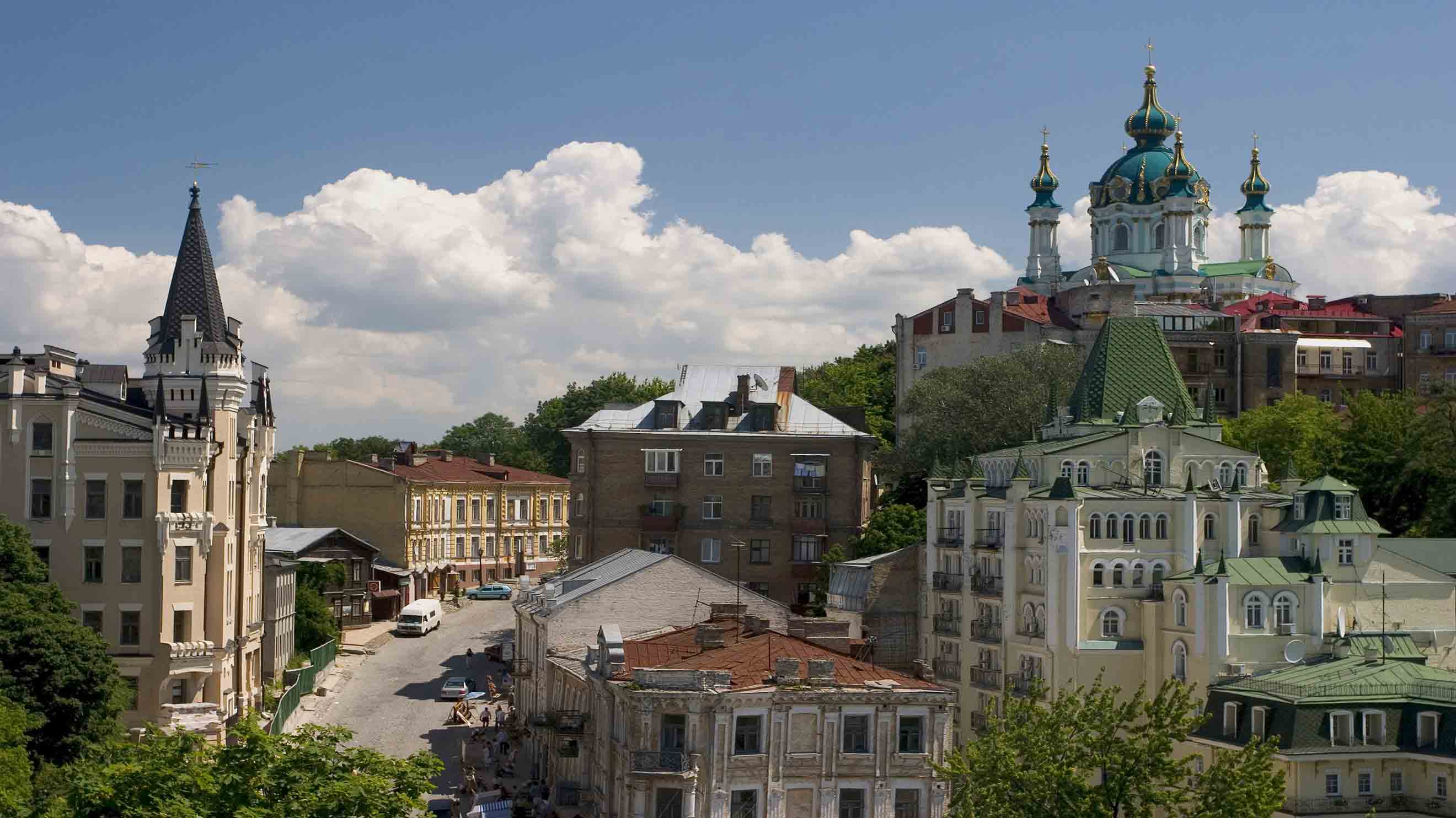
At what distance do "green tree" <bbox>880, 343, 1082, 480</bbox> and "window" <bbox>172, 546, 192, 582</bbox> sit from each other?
4089 cm

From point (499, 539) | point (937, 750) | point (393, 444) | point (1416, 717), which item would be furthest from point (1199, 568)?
point (393, 444)

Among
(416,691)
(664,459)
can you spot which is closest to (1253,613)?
(664,459)

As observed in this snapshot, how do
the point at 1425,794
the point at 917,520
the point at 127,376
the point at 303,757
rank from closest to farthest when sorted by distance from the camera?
the point at 303,757, the point at 1425,794, the point at 127,376, the point at 917,520

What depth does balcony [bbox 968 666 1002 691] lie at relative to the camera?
74.1 m

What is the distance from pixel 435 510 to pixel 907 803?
77.8m

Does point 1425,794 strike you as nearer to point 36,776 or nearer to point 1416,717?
point 1416,717

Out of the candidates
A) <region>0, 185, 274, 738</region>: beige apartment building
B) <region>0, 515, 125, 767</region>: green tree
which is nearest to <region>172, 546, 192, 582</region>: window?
<region>0, 185, 274, 738</region>: beige apartment building

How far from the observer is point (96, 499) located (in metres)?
70.6

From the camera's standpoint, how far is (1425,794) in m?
59.2

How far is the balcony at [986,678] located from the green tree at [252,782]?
34.2m

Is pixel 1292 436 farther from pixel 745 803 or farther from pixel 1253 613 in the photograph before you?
pixel 745 803

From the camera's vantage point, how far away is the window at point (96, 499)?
70.4 m

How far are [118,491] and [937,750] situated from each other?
33.6 m

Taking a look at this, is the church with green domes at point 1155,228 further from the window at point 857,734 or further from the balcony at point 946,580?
the window at point 857,734
